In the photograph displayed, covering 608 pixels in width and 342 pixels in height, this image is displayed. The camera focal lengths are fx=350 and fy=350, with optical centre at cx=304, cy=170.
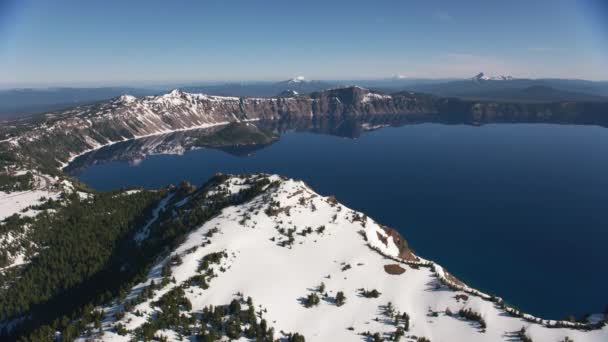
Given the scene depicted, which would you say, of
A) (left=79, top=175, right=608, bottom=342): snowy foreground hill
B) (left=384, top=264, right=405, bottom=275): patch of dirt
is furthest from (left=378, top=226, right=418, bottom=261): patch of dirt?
(left=384, top=264, right=405, bottom=275): patch of dirt

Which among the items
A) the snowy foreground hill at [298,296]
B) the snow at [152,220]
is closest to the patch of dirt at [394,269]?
the snowy foreground hill at [298,296]

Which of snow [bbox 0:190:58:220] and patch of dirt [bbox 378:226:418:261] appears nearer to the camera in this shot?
patch of dirt [bbox 378:226:418:261]

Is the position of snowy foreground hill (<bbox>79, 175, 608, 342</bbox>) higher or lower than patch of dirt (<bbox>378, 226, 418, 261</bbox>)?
higher

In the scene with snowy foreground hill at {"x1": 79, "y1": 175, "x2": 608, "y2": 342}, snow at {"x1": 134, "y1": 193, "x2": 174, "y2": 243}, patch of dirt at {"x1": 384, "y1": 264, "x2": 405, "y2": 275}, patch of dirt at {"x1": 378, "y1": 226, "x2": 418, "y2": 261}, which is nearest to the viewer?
snowy foreground hill at {"x1": 79, "y1": 175, "x2": 608, "y2": 342}

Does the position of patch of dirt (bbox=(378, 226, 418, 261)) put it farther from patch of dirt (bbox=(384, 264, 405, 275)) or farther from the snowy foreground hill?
patch of dirt (bbox=(384, 264, 405, 275))

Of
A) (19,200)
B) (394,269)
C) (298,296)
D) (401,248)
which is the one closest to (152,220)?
(19,200)

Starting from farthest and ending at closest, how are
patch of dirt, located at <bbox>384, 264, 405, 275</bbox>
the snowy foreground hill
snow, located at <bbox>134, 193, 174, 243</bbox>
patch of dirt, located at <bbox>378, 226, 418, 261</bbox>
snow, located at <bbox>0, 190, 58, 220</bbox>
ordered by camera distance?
snow, located at <bbox>0, 190, 58, 220</bbox>, snow, located at <bbox>134, 193, 174, 243</bbox>, patch of dirt, located at <bbox>378, 226, 418, 261</bbox>, patch of dirt, located at <bbox>384, 264, 405, 275</bbox>, the snowy foreground hill

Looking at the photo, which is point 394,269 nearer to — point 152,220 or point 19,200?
point 152,220
